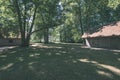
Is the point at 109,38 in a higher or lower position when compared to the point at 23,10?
lower

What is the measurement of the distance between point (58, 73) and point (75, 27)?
5739 centimetres

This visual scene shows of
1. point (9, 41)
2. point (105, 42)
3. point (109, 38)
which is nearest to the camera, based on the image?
point (109, 38)

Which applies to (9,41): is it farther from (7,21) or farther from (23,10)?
(23,10)

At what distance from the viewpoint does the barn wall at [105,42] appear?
3475 centimetres

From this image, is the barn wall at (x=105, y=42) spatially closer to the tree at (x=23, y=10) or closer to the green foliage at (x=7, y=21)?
the tree at (x=23, y=10)

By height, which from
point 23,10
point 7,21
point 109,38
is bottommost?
point 109,38

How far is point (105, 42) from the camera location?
1524 inches

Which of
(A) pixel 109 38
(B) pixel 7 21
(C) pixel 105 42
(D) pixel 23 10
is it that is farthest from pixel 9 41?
(A) pixel 109 38

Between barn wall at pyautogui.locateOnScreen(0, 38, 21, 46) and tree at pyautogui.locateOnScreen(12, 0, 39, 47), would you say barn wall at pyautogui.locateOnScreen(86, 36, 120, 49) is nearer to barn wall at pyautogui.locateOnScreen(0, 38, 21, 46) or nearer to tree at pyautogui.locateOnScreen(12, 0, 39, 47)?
tree at pyautogui.locateOnScreen(12, 0, 39, 47)

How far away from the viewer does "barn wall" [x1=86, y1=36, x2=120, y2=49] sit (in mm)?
34753

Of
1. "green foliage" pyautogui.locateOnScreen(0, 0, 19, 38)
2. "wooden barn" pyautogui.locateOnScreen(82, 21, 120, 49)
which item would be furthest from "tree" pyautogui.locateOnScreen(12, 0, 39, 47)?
"wooden barn" pyautogui.locateOnScreen(82, 21, 120, 49)

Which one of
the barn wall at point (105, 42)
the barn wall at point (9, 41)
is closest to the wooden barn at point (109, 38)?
the barn wall at point (105, 42)

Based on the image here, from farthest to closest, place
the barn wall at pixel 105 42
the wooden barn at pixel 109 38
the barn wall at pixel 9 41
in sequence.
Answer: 1. the barn wall at pixel 9 41
2. the barn wall at pixel 105 42
3. the wooden barn at pixel 109 38

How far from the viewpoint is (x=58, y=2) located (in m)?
47.8
